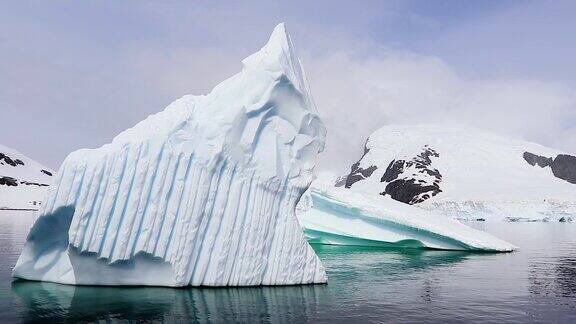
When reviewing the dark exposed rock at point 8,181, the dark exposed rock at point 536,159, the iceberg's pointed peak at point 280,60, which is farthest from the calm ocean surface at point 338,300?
the dark exposed rock at point 8,181

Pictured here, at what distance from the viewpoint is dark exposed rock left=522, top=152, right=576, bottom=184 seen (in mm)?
138812

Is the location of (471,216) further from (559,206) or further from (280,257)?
Answer: (280,257)

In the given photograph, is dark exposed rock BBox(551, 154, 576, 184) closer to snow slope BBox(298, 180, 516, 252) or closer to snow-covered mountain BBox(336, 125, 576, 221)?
snow-covered mountain BBox(336, 125, 576, 221)

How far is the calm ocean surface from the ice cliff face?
1.94 feet

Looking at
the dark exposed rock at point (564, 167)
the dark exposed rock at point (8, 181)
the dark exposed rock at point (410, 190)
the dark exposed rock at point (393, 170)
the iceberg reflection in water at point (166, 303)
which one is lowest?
the iceberg reflection in water at point (166, 303)

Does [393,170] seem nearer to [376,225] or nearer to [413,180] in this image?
[413,180]

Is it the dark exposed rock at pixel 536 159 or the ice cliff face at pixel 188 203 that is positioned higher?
the dark exposed rock at pixel 536 159

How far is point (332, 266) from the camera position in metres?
21.1

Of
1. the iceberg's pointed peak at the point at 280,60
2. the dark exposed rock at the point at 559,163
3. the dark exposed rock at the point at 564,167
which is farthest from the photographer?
the dark exposed rock at the point at 564,167

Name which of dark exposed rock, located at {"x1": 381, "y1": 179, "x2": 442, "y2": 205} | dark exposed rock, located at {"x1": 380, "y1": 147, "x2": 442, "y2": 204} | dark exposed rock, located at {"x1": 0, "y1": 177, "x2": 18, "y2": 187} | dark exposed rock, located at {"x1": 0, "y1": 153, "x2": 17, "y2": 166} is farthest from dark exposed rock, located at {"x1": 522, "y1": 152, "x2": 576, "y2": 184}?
dark exposed rock, located at {"x1": 0, "y1": 153, "x2": 17, "y2": 166}

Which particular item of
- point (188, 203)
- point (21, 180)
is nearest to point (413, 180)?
point (21, 180)

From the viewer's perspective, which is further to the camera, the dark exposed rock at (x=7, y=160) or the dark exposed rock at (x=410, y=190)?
the dark exposed rock at (x=7, y=160)

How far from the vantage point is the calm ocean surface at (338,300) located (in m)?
11.0

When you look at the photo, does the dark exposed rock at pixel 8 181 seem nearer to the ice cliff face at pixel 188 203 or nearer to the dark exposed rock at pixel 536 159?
the ice cliff face at pixel 188 203
